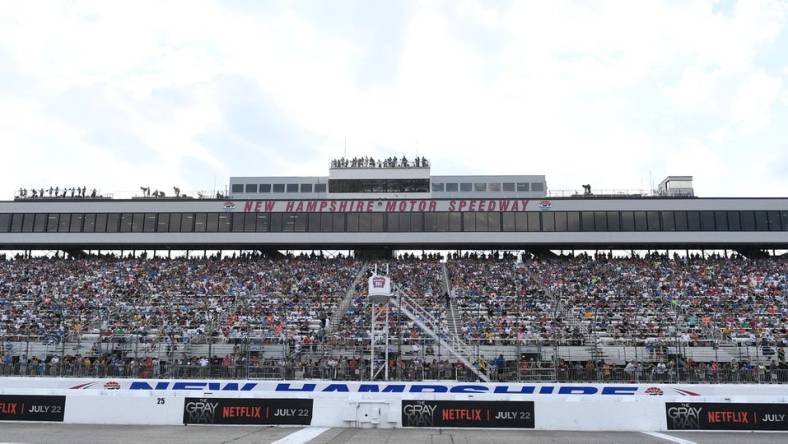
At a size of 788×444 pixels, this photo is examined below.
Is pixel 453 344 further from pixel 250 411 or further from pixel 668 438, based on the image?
pixel 668 438

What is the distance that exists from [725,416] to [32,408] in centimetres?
2273

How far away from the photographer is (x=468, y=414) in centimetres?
2050

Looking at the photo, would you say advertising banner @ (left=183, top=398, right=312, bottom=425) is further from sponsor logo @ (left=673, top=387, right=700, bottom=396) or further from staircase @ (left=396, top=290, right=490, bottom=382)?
sponsor logo @ (left=673, top=387, right=700, bottom=396)

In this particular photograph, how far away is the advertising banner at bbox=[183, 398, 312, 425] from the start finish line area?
0.03 meters

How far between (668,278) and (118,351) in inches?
1365

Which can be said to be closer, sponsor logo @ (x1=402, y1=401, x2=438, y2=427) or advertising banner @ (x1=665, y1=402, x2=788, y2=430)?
advertising banner @ (x1=665, y1=402, x2=788, y2=430)

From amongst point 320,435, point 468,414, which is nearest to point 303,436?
point 320,435

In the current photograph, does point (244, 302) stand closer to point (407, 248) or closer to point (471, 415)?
point (407, 248)

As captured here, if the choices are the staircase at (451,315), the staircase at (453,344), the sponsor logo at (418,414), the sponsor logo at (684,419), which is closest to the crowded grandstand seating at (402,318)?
the staircase at (451,315)

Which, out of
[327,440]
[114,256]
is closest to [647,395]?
[327,440]

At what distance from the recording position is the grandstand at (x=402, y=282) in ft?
97.3

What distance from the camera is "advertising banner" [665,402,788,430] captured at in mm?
19688

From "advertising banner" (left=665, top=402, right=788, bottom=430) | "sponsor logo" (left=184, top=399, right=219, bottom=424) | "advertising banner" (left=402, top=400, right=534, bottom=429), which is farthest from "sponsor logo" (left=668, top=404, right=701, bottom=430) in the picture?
"sponsor logo" (left=184, top=399, right=219, bottom=424)

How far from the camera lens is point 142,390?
21922 mm
